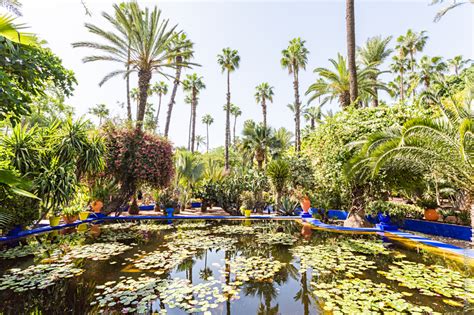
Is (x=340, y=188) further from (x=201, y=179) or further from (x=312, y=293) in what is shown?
(x=201, y=179)

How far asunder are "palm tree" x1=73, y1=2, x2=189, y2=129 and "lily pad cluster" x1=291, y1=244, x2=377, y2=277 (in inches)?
408

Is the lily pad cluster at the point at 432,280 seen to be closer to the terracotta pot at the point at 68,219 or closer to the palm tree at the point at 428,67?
the terracotta pot at the point at 68,219

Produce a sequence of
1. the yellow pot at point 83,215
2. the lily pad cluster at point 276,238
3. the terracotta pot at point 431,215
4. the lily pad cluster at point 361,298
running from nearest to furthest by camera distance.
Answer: the lily pad cluster at point 361,298
the lily pad cluster at point 276,238
the yellow pot at point 83,215
the terracotta pot at point 431,215

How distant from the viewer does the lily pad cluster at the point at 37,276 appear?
13.4 feet

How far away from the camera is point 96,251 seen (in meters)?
6.27

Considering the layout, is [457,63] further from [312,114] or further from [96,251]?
[96,251]

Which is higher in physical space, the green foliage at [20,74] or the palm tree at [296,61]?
the palm tree at [296,61]

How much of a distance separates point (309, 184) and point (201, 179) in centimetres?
802

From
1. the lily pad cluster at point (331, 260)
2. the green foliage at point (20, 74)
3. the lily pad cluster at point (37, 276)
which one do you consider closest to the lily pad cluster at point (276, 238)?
the lily pad cluster at point (331, 260)

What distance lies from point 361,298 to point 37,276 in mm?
5945

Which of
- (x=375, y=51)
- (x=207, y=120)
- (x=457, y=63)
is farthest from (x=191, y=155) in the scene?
(x=207, y=120)

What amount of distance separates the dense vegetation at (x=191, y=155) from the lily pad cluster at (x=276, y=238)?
3.40 meters

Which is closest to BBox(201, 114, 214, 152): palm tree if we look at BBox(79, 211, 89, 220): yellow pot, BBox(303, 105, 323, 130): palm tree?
BBox(303, 105, 323, 130): palm tree

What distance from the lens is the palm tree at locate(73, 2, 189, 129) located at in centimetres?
1268
